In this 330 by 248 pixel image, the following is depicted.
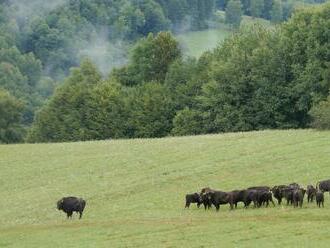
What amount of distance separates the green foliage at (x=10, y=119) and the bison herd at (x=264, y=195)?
83.1 m

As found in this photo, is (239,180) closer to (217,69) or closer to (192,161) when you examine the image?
(192,161)

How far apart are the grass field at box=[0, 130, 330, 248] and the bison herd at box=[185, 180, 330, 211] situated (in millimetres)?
592

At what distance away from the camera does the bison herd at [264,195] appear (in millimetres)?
35219

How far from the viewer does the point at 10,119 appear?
119625mm

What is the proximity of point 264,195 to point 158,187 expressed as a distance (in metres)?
10.1

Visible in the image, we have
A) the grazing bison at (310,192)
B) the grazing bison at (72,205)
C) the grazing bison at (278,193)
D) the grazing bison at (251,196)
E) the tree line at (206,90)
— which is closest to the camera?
the grazing bison at (310,192)

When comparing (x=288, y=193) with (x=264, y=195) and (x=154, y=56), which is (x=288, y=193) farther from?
(x=154, y=56)

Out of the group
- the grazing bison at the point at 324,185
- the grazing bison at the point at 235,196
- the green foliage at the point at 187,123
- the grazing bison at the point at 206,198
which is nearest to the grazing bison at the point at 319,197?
the grazing bison at the point at 324,185

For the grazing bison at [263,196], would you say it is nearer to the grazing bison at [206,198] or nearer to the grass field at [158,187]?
the grass field at [158,187]

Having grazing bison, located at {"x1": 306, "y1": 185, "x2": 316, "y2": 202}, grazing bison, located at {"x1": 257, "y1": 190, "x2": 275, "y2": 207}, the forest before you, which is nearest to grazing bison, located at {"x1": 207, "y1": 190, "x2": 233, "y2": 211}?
grazing bison, located at {"x1": 257, "y1": 190, "x2": 275, "y2": 207}

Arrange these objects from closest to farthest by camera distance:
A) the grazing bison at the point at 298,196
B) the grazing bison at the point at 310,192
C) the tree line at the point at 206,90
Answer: the grazing bison at the point at 298,196, the grazing bison at the point at 310,192, the tree line at the point at 206,90

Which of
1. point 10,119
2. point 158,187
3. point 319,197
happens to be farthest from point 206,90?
point 319,197

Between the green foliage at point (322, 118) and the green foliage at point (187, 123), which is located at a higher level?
the green foliage at point (322, 118)

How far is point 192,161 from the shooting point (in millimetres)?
52125
